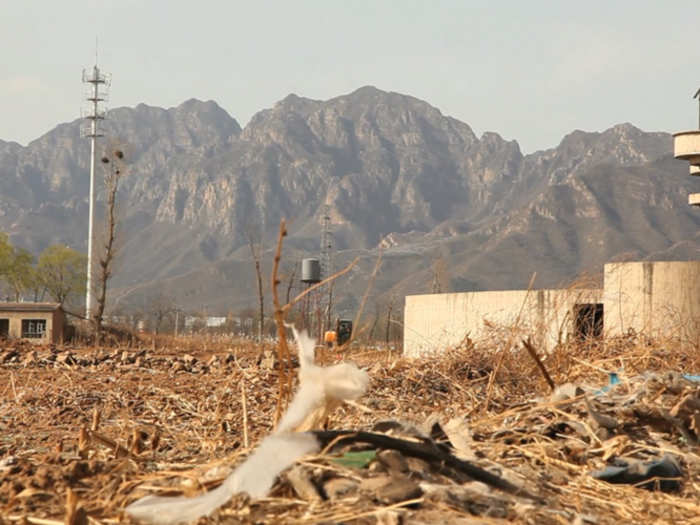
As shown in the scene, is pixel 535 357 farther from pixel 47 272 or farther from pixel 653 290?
pixel 47 272

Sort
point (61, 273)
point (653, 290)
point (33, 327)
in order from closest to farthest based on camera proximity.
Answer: point (653, 290), point (33, 327), point (61, 273)

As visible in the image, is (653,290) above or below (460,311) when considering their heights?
above

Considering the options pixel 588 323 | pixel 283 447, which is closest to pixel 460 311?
pixel 588 323

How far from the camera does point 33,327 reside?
39594 millimetres

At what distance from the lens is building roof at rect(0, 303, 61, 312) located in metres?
39.3

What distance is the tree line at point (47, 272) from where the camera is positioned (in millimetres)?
83750

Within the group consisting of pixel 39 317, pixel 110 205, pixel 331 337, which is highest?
pixel 110 205

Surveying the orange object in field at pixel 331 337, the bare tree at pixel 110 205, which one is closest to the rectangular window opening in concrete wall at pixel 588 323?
the orange object in field at pixel 331 337

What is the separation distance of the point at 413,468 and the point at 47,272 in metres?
88.9

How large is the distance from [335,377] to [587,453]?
1.52 meters

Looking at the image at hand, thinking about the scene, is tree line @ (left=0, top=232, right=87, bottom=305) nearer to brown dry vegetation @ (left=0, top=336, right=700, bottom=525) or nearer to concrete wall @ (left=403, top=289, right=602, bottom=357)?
concrete wall @ (left=403, top=289, right=602, bottom=357)

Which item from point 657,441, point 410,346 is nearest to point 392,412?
point 657,441

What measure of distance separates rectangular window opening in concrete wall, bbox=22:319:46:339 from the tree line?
147 ft

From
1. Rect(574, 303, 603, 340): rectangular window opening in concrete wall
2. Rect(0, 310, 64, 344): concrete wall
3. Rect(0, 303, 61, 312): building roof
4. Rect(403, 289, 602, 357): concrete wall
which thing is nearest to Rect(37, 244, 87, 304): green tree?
Rect(0, 303, 61, 312): building roof
